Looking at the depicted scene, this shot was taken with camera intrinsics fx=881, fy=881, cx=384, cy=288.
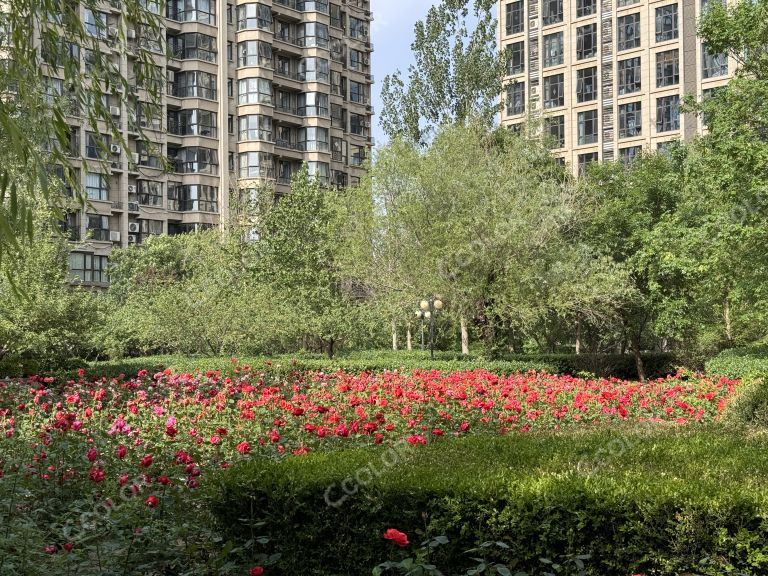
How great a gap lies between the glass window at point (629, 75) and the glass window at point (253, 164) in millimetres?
22307

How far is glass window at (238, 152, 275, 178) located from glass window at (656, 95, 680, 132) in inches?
935

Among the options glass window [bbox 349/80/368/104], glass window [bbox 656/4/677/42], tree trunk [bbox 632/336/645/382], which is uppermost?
glass window [bbox 656/4/677/42]

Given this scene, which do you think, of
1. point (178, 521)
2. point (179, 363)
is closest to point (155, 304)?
point (179, 363)

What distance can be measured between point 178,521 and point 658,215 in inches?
1012

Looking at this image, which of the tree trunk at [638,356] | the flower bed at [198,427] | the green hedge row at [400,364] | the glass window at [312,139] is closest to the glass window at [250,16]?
the glass window at [312,139]

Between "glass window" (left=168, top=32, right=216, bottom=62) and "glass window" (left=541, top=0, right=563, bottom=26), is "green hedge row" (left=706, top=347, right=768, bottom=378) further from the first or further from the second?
"glass window" (left=168, top=32, right=216, bottom=62)

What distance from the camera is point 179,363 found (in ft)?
68.0

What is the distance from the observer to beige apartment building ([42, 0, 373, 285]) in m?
51.2

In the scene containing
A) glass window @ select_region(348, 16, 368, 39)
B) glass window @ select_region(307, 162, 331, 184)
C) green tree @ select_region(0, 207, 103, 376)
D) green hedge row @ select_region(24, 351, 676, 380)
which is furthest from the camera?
glass window @ select_region(348, 16, 368, 39)

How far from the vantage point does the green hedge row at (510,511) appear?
4.95 m

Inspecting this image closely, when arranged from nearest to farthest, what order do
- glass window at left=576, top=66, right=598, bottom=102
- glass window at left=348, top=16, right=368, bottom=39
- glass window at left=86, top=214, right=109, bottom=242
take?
glass window at left=86, top=214, right=109, bottom=242 → glass window at left=576, top=66, right=598, bottom=102 → glass window at left=348, top=16, right=368, bottom=39

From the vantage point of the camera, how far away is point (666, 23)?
5156 cm

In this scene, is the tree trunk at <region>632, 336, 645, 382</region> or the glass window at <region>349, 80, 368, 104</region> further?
the glass window at <region>349, 80, 368, 104</region>

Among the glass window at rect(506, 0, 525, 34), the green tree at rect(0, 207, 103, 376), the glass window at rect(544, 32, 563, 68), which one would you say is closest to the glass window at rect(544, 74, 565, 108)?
the glass window at rect(544, 32, 563, 68)
